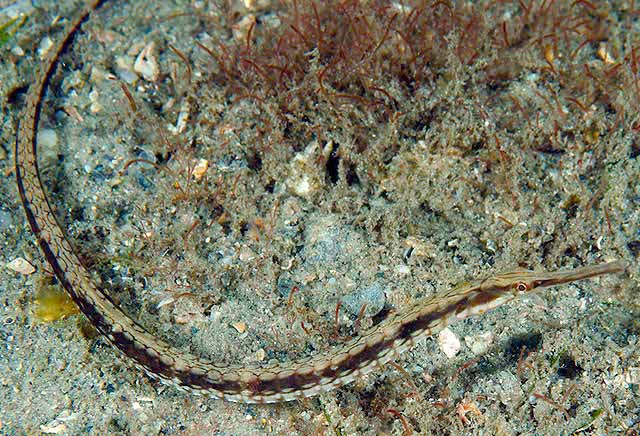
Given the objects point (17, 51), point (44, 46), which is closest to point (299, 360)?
point (44, 46)

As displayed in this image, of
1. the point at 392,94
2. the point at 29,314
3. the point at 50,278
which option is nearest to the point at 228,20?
the point at 392,94

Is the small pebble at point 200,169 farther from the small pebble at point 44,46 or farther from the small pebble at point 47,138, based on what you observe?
the small pebble at point 44,46

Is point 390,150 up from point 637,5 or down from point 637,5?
down

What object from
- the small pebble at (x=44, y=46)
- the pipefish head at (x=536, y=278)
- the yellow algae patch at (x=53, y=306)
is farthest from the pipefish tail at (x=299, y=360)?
the small pebble at (x=44, y=46)

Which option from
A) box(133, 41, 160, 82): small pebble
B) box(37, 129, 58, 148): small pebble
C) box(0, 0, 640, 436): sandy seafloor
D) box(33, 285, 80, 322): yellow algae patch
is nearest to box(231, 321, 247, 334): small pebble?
box(0, 0, 640, 436): sandy seafloor

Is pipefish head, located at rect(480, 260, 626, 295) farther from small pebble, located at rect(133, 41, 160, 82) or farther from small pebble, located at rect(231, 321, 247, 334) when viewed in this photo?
small pebble, located at rect(133, 41, 160, 82)

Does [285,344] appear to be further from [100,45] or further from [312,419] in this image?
[100,45]
